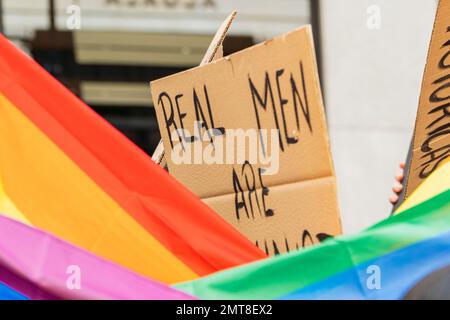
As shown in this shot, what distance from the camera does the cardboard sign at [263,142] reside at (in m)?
2.32

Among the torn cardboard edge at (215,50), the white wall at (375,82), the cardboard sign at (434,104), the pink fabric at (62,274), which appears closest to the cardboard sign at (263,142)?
the torn cardboard edge at (215,50)

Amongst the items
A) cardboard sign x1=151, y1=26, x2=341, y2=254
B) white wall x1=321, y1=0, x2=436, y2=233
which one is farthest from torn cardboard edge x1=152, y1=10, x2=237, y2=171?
white wall x1=321, y1=0, x2=436, y2=233

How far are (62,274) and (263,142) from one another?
29.4 inches

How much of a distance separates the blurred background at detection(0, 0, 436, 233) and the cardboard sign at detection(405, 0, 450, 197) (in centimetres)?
453

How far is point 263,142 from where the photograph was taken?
96.8 inches

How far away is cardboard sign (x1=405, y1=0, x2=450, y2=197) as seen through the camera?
2.49 metres

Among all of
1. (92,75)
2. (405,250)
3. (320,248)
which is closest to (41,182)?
(320,248)

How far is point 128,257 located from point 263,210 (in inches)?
19.5

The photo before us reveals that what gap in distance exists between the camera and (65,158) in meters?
2.24

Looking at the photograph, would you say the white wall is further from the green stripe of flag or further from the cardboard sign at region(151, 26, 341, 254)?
the green stripe of flag

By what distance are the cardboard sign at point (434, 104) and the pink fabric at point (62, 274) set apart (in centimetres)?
86

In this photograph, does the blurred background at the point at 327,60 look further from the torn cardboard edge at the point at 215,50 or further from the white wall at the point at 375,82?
the torn cardboard edge at the point at 215,50

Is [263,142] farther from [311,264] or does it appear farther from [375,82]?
[375,82]
